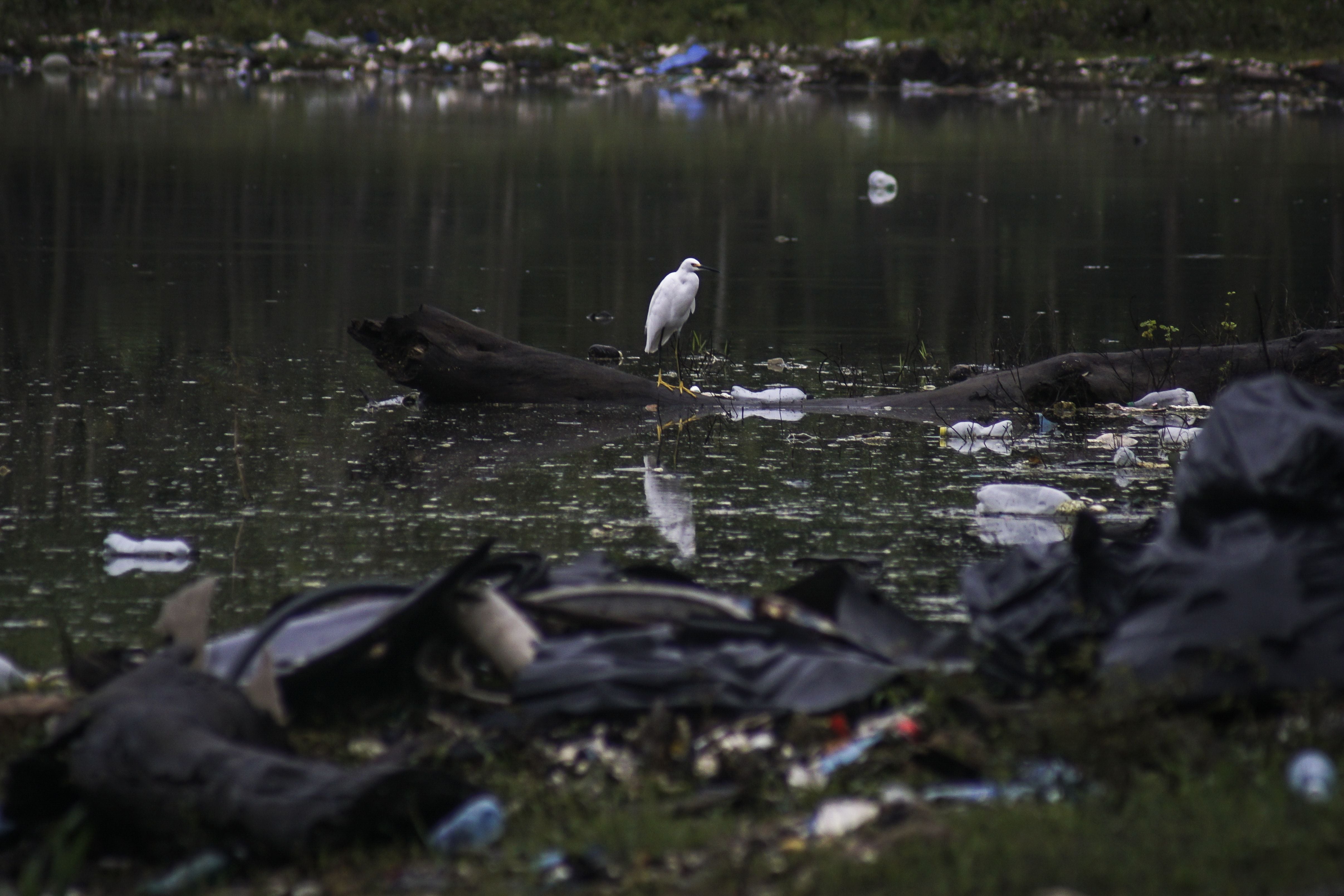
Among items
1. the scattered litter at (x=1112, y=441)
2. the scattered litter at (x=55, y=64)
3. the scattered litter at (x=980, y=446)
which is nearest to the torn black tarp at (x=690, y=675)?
the scattered litter at (x=980, y=446)

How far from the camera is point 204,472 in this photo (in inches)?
244

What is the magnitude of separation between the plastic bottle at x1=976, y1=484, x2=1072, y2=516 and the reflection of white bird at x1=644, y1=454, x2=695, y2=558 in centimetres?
107

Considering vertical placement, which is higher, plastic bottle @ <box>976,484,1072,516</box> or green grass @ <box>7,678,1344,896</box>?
green grass @ <box>7,678,1344,896</box>

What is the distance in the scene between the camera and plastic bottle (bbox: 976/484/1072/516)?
5.86m

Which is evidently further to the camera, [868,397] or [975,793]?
[868,397]

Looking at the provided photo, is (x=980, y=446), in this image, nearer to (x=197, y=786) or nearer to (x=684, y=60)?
(x=197, y=786)

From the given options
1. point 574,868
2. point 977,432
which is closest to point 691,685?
point 574,868

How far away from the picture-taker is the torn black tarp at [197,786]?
10.1ft

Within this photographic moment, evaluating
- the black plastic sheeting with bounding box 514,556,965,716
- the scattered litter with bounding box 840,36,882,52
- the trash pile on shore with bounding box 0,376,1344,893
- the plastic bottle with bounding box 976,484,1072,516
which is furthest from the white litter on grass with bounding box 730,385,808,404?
the scattered litter with bounding box 840,36,882,52

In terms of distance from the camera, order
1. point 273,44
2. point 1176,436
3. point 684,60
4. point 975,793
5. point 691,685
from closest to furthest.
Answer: point 975,793, point 691,685, point 1176,436, point 273,44, point 684,60

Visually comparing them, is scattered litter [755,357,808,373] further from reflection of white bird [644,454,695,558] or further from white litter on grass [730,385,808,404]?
reflection of white bird [644,454,695,558]

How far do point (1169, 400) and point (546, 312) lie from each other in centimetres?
444

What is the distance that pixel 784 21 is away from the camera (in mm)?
45438

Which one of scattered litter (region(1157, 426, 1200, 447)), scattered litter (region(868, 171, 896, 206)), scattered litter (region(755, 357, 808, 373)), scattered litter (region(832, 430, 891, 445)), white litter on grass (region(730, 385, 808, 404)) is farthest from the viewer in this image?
scattered litter (region(868, 171, 896, 206))
